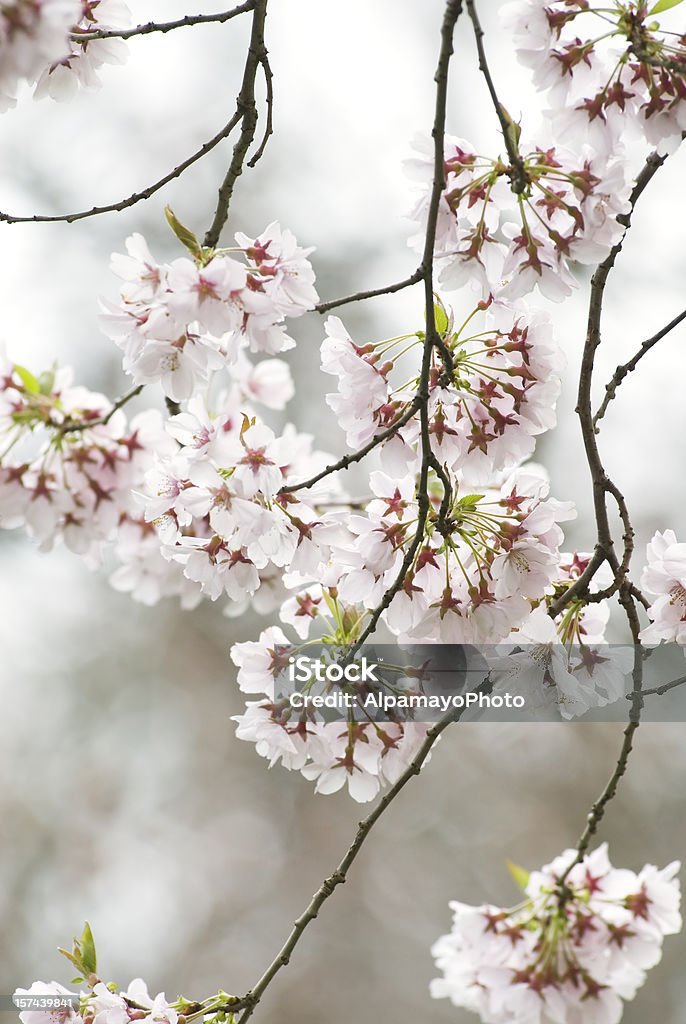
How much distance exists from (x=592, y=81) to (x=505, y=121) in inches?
6.9

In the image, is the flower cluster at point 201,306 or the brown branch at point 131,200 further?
the brown branch at point 131,200

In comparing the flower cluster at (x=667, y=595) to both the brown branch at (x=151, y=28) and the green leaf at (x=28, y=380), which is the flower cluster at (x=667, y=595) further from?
the brown branch at (x=151, y=28)

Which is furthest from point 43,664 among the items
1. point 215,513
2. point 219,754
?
point 215,513

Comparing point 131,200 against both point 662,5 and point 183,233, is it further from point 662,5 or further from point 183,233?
point 662,5

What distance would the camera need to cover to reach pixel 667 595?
1.14m

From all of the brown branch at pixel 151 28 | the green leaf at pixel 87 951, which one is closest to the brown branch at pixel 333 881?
the green leaf at pixel 87 951

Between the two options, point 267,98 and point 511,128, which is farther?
point 267,98

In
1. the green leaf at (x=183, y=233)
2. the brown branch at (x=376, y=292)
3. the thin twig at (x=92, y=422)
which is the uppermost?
the green leaf at (x=183, y=233)

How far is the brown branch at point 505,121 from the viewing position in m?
0.86

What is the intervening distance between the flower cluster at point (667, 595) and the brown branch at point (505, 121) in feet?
1.52

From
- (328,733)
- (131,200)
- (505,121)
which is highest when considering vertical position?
(131,200)

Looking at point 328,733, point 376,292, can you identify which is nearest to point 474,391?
point 376,292

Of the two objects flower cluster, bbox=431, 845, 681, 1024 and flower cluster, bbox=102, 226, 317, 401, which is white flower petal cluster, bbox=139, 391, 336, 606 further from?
flower cluster, bbox=431, 845, 681, 1024

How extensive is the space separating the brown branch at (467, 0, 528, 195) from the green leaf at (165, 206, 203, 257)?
0.29 m
